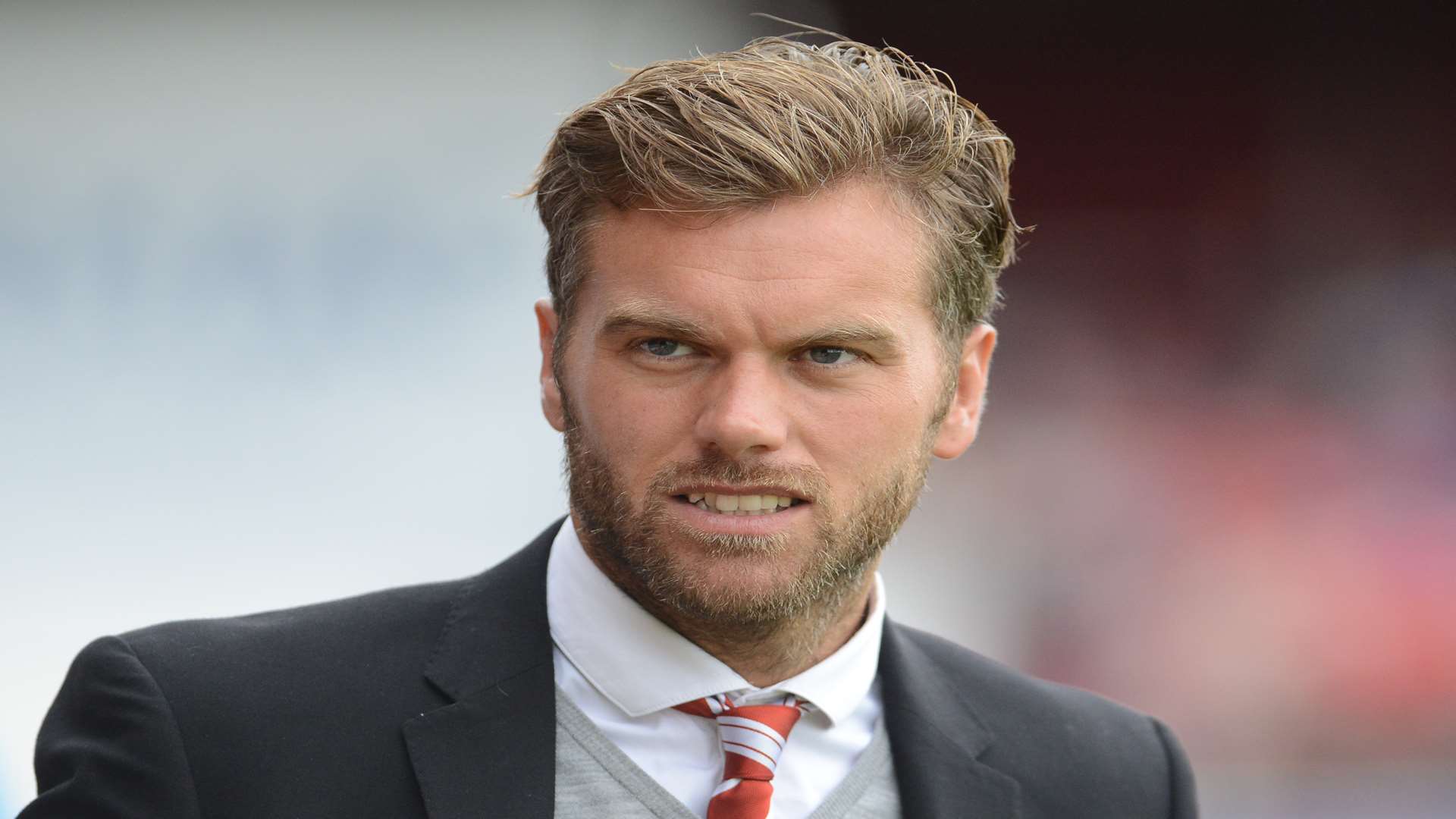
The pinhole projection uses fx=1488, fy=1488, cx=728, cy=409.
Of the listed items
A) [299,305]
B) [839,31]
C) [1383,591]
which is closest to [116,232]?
[299,305]

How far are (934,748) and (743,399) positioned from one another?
0.68 meters

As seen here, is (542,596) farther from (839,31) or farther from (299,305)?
(839,31)

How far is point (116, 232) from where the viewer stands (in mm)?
3982

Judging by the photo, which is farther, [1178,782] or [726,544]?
[1178,782]

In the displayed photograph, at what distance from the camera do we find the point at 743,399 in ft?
6.51

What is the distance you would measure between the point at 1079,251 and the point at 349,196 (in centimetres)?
225

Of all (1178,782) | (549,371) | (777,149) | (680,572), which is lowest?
(1178,782)

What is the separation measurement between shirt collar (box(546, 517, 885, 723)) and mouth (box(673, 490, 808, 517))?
0.71ft

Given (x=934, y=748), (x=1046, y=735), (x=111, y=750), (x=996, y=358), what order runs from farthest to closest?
(x=996, y=358)
(x=1046, y=735)
(x=934, y=748)
(x=111, y=750)

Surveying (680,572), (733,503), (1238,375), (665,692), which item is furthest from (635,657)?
(1238,375)

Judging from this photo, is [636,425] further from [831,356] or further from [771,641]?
[771,641]

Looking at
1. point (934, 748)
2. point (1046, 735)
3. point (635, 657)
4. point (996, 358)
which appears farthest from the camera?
point (996, 358)

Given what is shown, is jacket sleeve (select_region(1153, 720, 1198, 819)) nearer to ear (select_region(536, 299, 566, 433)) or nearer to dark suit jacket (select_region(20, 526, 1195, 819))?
dark suit jacket (select_region(20, 526, 1195, 819))

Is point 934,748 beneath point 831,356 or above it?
beneath
